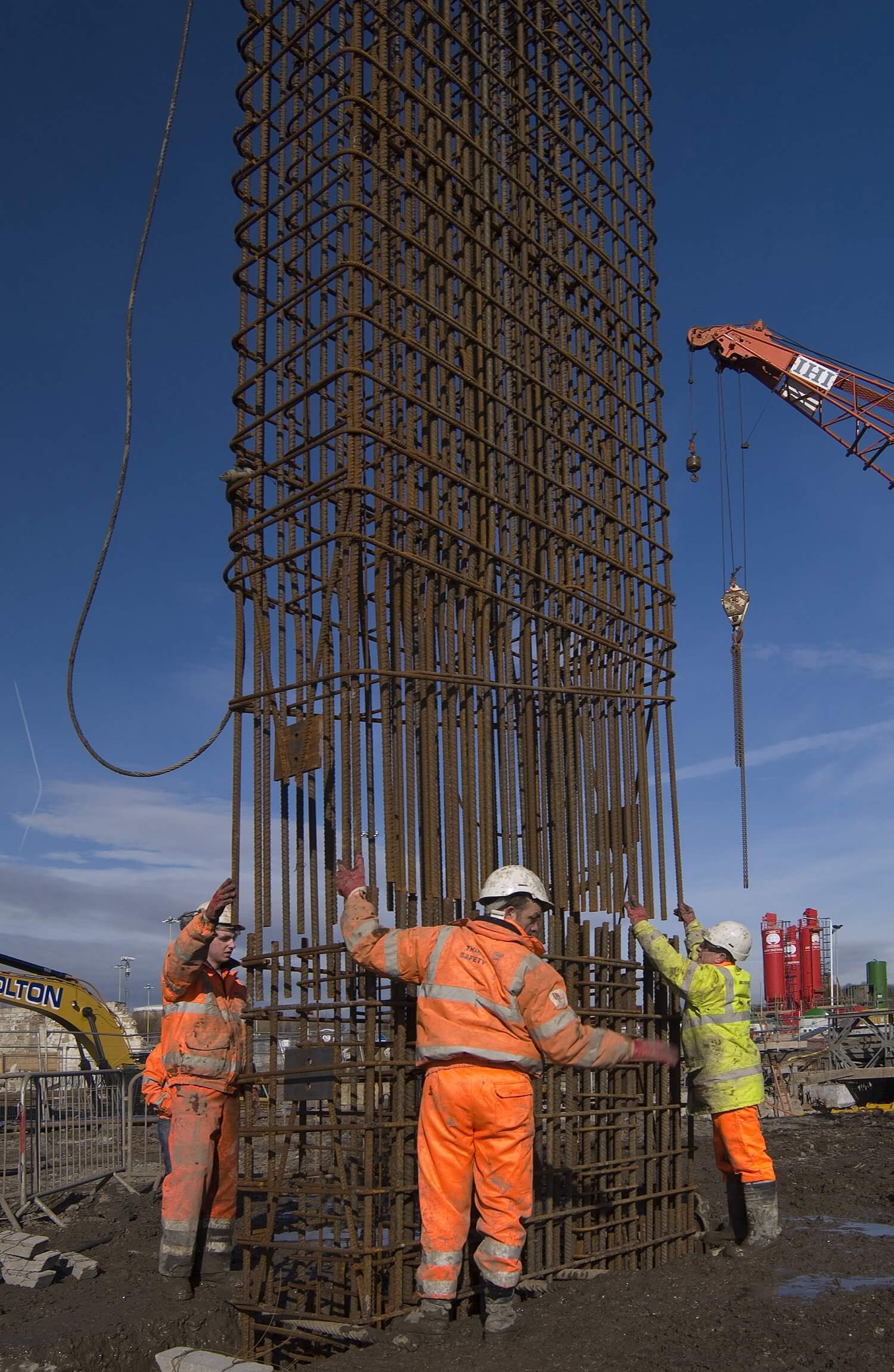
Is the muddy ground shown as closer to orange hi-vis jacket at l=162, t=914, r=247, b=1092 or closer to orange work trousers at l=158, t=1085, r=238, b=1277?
orange work trousers at l=158, t=1085, r=238, b=1277

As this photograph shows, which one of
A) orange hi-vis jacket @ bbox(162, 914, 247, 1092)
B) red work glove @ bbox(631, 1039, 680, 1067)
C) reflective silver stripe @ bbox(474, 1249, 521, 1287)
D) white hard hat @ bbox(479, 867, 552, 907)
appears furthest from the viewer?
orange hi-vis jacket @ bbox(162, 914, 247, 1092)

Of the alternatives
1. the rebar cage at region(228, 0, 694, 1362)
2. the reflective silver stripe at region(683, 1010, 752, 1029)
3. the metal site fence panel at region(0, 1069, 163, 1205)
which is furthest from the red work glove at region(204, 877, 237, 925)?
the metal site fence panel at region(0, 1069, 163, 1205)

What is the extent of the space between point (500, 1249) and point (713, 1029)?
8.34 feet

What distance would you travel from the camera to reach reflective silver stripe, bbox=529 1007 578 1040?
18.1ft

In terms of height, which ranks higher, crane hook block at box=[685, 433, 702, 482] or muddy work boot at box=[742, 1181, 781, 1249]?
crane hook block at box=[685, 433, 702, 482]

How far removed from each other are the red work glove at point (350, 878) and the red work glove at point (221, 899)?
0.68 metres

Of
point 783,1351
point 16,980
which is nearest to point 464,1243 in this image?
point 783,1351

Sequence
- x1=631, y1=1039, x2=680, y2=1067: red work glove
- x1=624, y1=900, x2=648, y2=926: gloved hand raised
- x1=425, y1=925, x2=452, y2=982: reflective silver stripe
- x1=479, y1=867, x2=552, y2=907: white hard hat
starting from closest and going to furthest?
1. x1=425, y1=925, x2=452, y2=982: reflective silver stripe
2. x1=479, y1=867, x2=552, y2=907: white hard hat
3. x1=631, y1=1039, x2=680, y2=1067: red work glove
4. x1=624, y1=900, x2=648, y2=926: gloved hand raised

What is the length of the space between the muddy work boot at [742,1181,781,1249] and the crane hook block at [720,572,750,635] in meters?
24.3

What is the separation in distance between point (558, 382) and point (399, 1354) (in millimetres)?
6121

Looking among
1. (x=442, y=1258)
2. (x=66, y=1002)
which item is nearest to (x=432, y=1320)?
(x=442, y=1258)

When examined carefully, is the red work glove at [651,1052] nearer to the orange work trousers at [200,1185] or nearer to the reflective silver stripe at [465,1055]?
the reflective silver stripe at [465,1055]

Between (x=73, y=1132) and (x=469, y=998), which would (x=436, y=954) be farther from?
(x=73, y=1132)

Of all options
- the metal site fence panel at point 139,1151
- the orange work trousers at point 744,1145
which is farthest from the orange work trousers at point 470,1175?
the metal site fence panel at point 139,1151
